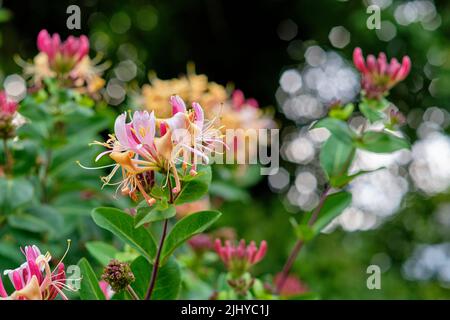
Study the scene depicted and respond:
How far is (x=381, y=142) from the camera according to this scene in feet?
3.80

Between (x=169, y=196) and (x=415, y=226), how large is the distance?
16.2 feet

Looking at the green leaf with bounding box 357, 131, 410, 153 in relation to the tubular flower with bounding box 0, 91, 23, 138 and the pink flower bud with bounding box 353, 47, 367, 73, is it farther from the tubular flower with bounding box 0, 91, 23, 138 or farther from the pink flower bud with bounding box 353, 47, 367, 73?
the tubular flower with bounding box 0, 91, 23, 138

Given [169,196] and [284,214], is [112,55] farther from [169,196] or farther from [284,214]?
[169,196]

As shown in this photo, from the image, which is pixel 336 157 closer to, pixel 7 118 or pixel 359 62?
pixel 359 62

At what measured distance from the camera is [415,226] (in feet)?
17.8

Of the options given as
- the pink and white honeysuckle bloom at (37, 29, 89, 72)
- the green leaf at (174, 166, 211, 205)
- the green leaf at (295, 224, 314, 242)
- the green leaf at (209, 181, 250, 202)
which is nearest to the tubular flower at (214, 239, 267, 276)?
the green leaf at (295, 224, 314, 242)

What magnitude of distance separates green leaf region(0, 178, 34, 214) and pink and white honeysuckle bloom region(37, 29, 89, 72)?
1.07ft

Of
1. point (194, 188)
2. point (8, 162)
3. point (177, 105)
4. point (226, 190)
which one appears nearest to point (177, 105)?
point (177, 105)

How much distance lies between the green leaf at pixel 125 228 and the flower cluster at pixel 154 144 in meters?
0.06

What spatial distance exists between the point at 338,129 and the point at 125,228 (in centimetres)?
47

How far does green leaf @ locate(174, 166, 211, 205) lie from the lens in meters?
0.83

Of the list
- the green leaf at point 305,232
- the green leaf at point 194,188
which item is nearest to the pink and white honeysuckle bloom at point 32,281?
the green leaf at point 194,188

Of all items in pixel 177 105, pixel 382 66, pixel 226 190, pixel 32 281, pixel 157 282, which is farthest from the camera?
pixel 226 190

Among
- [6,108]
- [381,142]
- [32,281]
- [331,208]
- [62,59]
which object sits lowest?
[32,281]
